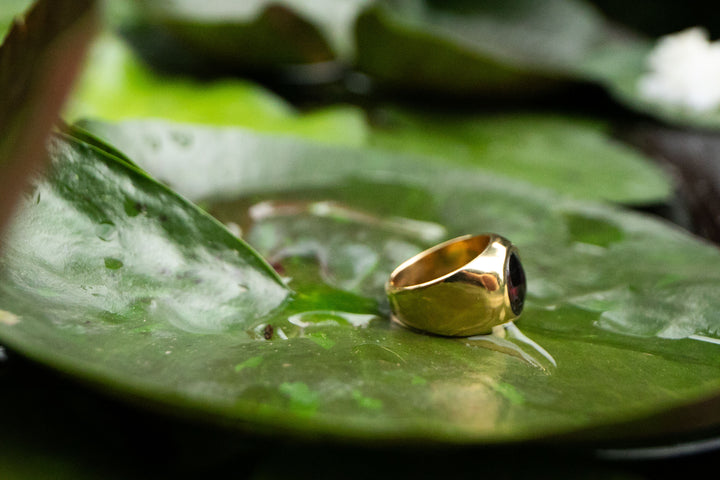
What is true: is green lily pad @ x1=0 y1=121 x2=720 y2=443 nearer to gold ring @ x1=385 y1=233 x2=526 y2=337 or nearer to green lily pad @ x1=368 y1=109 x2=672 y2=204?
gold ring @ x1=385 y1=233 x2=526 y2=337

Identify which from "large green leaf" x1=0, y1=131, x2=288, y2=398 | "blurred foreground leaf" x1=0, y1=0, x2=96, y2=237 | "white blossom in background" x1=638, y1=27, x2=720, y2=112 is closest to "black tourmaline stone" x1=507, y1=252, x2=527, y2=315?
"large green leaf" x1=0, y1=131, x2=288, y2=398

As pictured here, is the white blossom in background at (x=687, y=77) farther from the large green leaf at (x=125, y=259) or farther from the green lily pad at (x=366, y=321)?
the large green leaf at (x=125, y=259)

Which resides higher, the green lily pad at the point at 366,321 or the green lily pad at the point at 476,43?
the green lily pad at the point at 476,43

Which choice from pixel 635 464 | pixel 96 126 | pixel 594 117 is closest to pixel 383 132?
pixel 594 117

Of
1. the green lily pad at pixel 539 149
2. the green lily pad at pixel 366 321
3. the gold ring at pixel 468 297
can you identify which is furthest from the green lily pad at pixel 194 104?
the gold ring at pixel 468 297

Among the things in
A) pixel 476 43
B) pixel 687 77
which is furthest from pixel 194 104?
pixel 687 77
